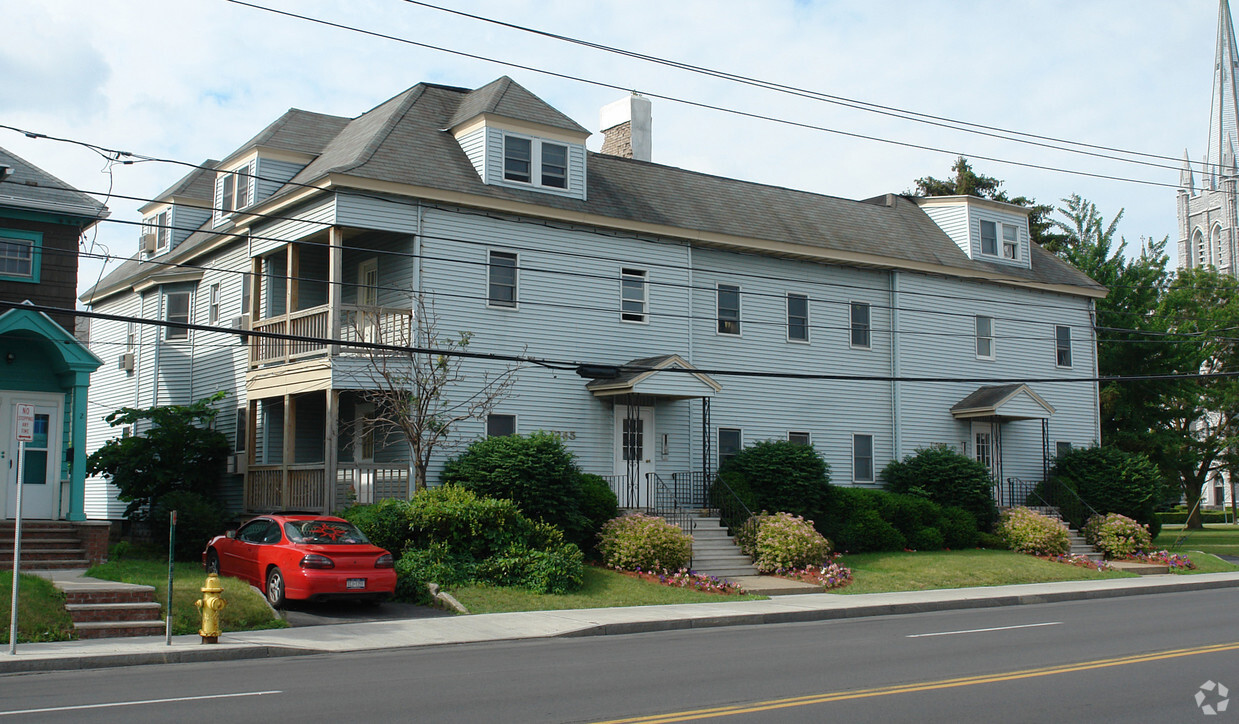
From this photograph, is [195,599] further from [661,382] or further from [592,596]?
[661,382]

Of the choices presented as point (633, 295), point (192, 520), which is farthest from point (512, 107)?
point (192, 520)

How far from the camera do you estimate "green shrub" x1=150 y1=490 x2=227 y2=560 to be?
2261 cm

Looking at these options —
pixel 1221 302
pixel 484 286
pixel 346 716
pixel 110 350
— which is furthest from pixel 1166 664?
pixel 1221 302

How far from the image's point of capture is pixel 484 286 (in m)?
24.0

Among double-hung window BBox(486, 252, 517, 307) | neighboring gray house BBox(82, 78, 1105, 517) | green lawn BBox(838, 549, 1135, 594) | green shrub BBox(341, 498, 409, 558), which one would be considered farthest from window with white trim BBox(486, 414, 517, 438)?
green lawn BBox(838, 549, 1135, 594)

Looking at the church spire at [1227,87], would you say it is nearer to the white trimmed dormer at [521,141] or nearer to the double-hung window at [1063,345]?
the double-hung window at [1063,345]

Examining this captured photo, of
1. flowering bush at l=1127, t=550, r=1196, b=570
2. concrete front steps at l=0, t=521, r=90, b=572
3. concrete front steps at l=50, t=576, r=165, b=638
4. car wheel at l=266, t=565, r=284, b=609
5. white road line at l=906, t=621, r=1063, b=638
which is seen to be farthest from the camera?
flowering bush at l=1127, t=550, r=1196, b=570

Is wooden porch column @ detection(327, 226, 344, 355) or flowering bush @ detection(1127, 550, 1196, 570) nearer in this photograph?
wooden porch column @ detection(327, 226, 344, 355)

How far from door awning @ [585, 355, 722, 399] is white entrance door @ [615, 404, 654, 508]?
693 mm

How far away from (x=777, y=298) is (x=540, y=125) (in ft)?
26.1

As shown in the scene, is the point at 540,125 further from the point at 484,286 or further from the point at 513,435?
the point at 513,435

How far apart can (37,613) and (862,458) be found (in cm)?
2141

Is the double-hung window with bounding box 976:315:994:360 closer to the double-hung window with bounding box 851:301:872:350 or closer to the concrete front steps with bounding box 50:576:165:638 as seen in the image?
the double-hung window with bounding box 851:301:872:350

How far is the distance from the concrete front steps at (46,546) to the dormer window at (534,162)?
37.7 ft
